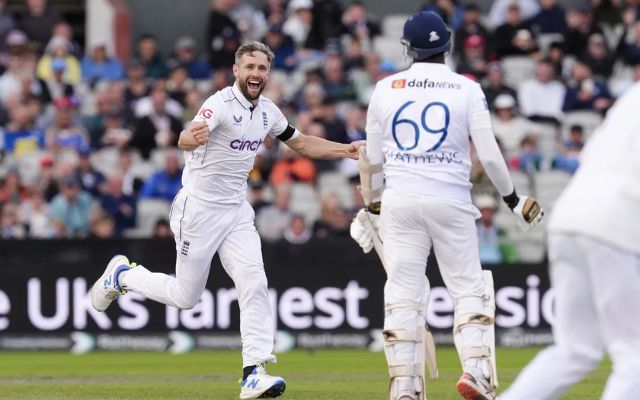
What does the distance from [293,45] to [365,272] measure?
6030 millimetres

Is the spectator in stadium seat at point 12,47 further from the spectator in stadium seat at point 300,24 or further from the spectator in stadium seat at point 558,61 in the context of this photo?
the spectator in stadium seat at point 558,61

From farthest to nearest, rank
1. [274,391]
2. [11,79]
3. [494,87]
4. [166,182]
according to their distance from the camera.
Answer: [11,79] → [494,87] → [166,182] → [274,391]

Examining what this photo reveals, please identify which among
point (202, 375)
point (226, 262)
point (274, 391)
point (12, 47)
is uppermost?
point (12, 47)

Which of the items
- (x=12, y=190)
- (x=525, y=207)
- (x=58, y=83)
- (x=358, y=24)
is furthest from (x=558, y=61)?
(x=525, y=207)

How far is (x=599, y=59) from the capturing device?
2028 cm

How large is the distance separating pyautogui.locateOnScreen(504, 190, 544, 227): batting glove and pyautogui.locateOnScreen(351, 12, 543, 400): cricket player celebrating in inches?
2.5

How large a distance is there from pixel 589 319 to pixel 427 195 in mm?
2305

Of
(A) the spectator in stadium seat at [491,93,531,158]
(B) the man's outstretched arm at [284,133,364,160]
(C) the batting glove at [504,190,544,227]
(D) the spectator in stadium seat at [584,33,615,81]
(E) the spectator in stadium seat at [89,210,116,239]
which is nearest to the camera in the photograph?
(C) the batting glove at [504,190,544,227]

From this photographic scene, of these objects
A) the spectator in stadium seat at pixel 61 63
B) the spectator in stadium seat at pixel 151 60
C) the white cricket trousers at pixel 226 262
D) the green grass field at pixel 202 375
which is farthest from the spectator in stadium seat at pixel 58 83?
the white cricket trousers at pixel 226 262

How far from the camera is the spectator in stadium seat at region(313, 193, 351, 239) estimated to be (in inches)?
664

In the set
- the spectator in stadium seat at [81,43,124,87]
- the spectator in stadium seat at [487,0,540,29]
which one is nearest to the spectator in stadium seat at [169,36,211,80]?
the spectator in stadium seat at [81,43,124,87]

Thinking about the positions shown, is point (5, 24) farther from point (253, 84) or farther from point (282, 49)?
point (253, 84)

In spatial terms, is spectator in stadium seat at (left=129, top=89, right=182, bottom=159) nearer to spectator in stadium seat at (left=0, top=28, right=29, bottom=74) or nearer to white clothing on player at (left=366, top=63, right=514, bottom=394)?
spectator in stadium seat at (left=0, top=28, right=29, bottom=74)

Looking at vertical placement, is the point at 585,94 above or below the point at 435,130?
below
